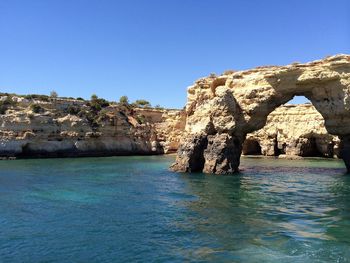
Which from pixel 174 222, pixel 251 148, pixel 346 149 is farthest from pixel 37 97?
pixel 174 222

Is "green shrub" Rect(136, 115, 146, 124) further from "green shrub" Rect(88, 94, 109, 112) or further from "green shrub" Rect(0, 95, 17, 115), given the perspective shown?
"green shrub" Rect(0, 95, 17, 115)

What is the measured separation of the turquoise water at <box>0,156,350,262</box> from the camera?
41.8 feet

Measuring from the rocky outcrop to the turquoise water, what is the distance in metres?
36.4

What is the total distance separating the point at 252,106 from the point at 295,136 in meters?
31.9

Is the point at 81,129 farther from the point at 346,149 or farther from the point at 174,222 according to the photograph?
the point at 174,222

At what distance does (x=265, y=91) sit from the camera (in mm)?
36656

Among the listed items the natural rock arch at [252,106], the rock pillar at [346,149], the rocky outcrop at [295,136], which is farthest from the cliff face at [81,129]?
the rock pillar at [346,149]

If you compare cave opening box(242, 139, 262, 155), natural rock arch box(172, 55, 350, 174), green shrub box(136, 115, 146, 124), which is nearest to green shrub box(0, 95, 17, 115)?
green shrub box(136, 115, 146, 124)

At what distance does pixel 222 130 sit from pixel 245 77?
19.7 ft

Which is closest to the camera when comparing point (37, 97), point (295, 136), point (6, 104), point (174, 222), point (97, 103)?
point (174, 222)

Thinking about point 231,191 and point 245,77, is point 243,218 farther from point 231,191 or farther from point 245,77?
point 245,77

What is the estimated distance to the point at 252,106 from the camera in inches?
1453

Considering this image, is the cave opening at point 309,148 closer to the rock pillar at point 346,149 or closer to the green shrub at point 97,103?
the rock pillar at point 346,149

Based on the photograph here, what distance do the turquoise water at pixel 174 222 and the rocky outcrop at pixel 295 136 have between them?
36359mm
